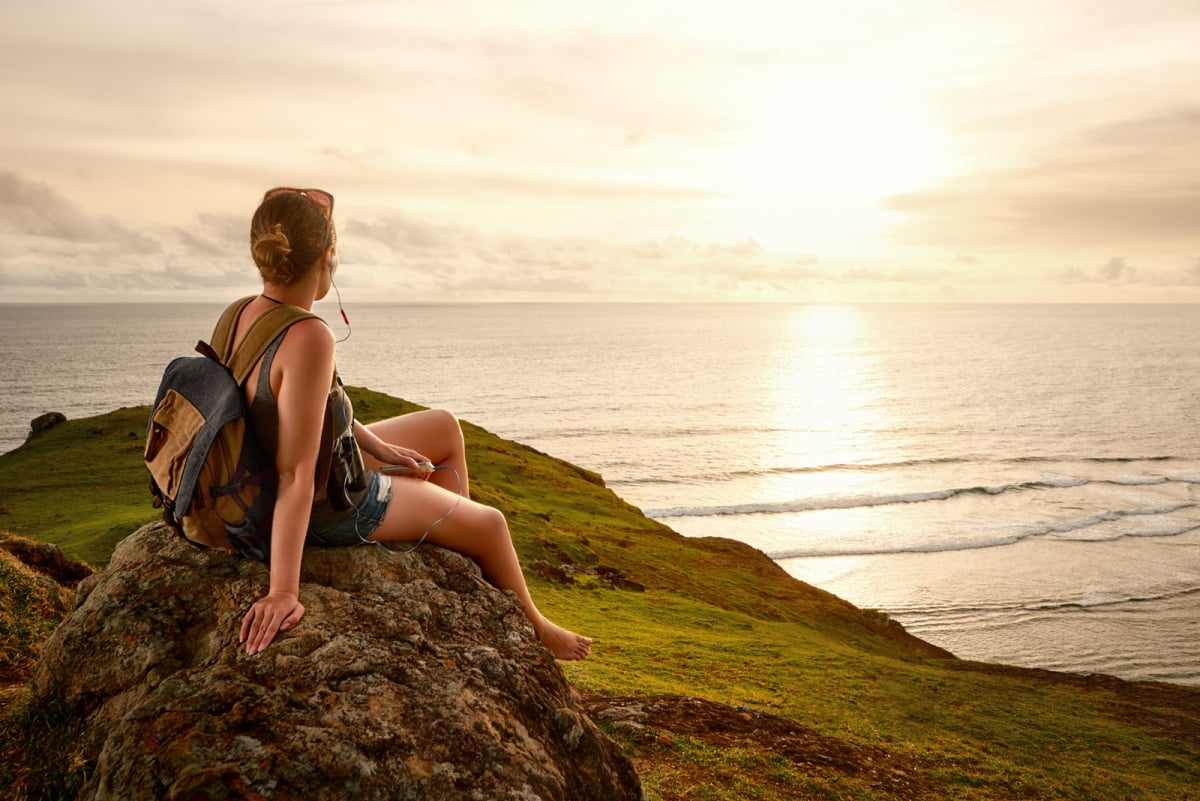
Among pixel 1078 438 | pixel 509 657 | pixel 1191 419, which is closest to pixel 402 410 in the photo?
pixel 509 657

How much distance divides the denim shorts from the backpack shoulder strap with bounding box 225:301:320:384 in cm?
110

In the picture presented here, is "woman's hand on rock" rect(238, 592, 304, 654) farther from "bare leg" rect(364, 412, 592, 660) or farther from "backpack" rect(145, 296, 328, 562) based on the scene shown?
"bare leg" rect(364, 412, 592, 660)

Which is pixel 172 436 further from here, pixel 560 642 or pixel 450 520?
pixel 560 642

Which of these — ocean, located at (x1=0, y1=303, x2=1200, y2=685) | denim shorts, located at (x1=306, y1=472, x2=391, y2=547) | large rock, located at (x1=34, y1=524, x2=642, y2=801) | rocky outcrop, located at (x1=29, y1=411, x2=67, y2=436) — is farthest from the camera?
rocky outcrop, located at (x1=29, y1=411, x2=67, y2=436)

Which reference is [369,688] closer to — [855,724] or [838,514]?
[855,724]

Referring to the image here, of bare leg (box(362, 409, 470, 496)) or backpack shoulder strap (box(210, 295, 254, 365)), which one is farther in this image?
bare leg (box(362, 409, 470, 496))

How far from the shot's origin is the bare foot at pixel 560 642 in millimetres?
6289

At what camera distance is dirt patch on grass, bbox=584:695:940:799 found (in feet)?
32.9

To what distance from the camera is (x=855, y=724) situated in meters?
15.6

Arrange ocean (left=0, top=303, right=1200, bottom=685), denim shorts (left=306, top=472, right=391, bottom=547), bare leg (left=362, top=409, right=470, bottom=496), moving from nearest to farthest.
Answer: denim shorts (left=306, top=472, right=391, bottom=547)
bare leg (left=362, top=409, right=470, bottom=496)
ocean (left=0, top=303, right=1200, bottom=685)

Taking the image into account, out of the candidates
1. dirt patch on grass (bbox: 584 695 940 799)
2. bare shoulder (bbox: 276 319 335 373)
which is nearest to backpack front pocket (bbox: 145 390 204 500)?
bare shoulder (bbox: 276 319 335 373)

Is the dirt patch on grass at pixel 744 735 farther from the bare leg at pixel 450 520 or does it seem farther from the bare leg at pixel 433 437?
the bare leg at pixel 433 437

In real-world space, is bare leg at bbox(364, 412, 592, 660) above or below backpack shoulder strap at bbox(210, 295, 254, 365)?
below

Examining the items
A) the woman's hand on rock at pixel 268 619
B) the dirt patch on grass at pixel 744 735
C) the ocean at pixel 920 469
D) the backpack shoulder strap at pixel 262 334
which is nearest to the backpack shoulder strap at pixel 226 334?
the backpack shoulder strap at pixel 262 334
